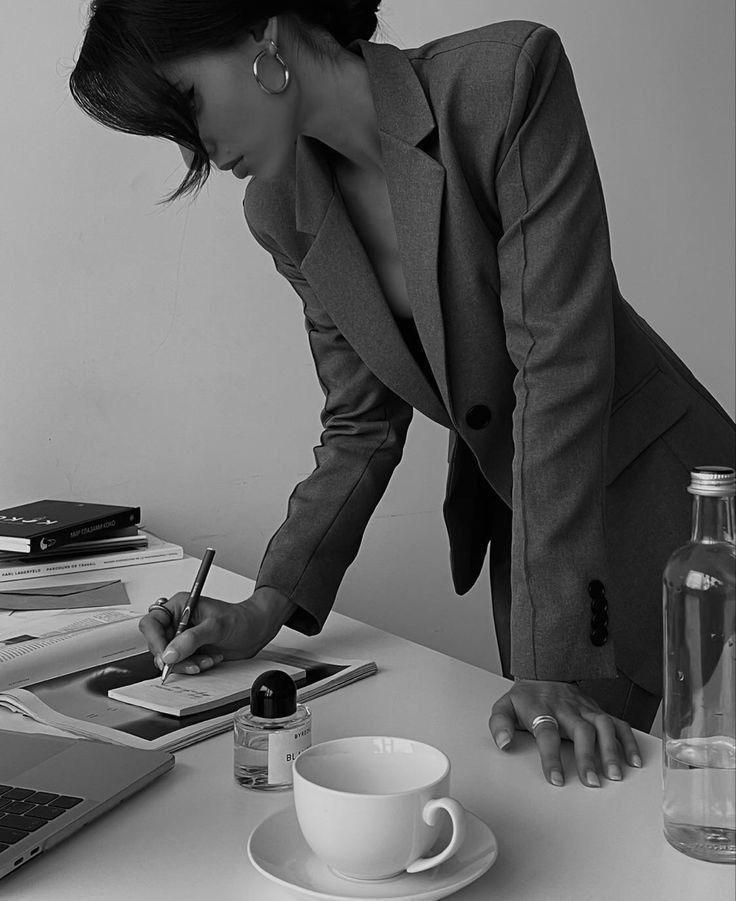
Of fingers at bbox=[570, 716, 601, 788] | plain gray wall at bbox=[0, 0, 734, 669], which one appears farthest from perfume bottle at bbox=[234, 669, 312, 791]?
plain gray wall at bbox=[0, 0, 734, 669]

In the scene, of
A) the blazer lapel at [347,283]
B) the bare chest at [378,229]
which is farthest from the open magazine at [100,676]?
the bare chest at [378,229]

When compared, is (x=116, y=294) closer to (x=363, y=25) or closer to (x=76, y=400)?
(x=76, y=400)

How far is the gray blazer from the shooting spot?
3.20 feet

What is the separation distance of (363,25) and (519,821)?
2.72 feet

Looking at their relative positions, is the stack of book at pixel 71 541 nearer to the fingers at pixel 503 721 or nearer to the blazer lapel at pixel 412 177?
the blazer lapel at pixel 412 177

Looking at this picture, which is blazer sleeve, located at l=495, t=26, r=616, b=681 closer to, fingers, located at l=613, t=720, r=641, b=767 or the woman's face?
fingers, located at l=613, t=720, r=641, b=767

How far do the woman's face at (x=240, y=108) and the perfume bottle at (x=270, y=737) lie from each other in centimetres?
53

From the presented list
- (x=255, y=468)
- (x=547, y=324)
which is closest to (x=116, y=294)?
(x=255, y=468)

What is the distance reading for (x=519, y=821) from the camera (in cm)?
76

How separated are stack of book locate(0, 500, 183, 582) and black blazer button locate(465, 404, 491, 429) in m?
0.65

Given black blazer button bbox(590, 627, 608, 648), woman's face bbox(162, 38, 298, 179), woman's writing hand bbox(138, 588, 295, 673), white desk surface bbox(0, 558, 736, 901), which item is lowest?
white desk surface bbox(0, 558, 736, 901)

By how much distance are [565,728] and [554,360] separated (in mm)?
322

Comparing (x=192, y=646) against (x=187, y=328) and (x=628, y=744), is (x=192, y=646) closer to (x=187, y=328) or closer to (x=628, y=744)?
(x=628, y=744)

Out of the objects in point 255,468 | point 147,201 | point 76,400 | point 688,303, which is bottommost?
point 255,468
